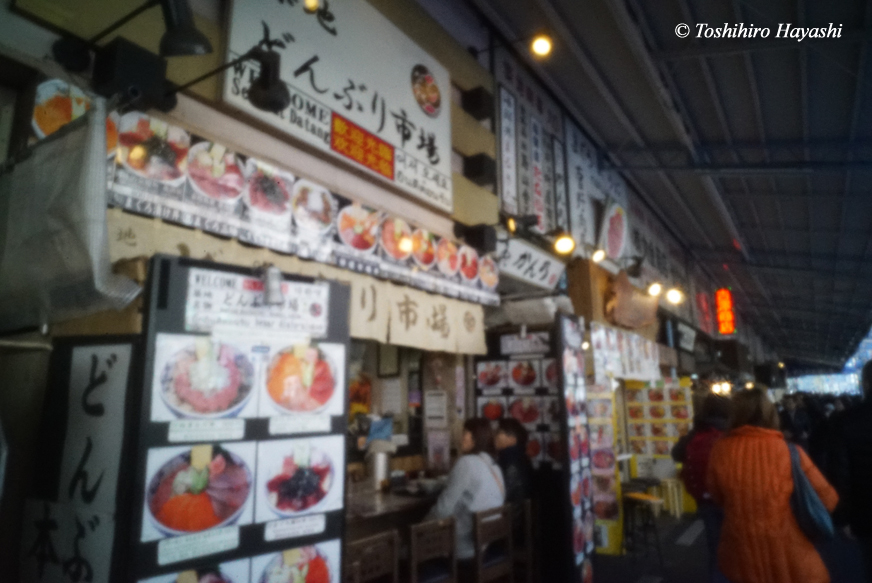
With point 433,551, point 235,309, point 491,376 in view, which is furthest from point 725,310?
point 235,309

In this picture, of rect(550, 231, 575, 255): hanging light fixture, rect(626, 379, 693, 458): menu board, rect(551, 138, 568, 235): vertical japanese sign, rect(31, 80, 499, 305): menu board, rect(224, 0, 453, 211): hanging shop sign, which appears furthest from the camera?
rect(626, 379, 693, 458): menu board

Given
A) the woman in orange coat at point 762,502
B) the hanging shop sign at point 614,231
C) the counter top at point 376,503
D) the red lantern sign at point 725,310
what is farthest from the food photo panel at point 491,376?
the red lantern sign at point 725,310

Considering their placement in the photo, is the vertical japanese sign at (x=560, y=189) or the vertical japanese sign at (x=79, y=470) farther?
the vertical japanese sign at (x=560, y=189)

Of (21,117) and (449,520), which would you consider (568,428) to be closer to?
(449,520)

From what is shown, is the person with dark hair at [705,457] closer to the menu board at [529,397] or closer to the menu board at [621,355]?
the menu board at [529,397]

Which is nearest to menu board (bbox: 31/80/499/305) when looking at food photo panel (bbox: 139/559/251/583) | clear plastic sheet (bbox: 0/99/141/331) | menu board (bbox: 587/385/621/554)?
clear plastic sheet (bbox: 0/99/141/331)

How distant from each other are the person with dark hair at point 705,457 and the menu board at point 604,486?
9.39 feet

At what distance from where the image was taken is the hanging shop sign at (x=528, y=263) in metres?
7.67

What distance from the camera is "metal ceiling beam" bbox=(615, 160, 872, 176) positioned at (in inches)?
388

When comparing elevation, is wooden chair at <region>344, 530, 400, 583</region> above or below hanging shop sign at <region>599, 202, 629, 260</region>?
below

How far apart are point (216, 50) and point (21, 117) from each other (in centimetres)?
157

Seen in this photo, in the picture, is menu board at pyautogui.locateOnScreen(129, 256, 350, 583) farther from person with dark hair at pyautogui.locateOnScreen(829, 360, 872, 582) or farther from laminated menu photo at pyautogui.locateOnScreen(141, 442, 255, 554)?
person with dark hair at pyautogui.locateOnScreen(829, 360, 872, 582)

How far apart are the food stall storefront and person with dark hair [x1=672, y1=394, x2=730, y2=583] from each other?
271cm

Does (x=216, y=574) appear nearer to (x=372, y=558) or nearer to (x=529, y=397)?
(x=372, y=558)
